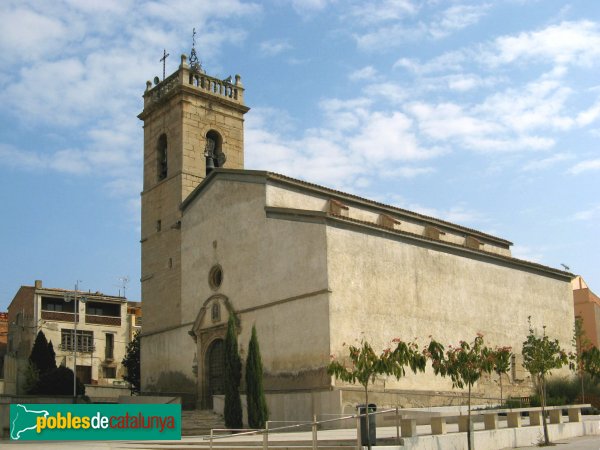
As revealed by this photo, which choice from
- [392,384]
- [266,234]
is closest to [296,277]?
[266,234]

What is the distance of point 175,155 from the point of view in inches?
1284

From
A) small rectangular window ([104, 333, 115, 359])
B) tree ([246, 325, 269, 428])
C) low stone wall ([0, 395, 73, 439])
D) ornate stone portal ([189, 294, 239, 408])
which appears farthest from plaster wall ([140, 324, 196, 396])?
small rectangular window ([104, 333, 115, 359])

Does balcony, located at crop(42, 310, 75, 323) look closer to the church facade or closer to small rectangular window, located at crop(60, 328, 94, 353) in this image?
small rectangular window, located at crop(60, 328, 94, 353)

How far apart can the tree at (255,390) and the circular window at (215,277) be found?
506 centimetres

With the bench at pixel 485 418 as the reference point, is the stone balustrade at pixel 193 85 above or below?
above

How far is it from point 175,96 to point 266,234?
31.5 feet

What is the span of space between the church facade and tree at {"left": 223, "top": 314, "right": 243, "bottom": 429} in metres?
1.16

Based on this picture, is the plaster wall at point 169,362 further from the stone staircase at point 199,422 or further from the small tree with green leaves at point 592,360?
the small tree with green leaves at point 592,360

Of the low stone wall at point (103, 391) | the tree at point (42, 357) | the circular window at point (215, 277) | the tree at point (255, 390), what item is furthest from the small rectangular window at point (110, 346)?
the tree at point (255, 390)

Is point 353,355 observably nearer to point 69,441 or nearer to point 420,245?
point 69,441

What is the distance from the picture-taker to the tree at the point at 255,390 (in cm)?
2328

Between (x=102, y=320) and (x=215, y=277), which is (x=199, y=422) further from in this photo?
(x=102, y=320)

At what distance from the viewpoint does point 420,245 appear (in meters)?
27.6

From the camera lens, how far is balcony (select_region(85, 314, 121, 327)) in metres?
52.2
